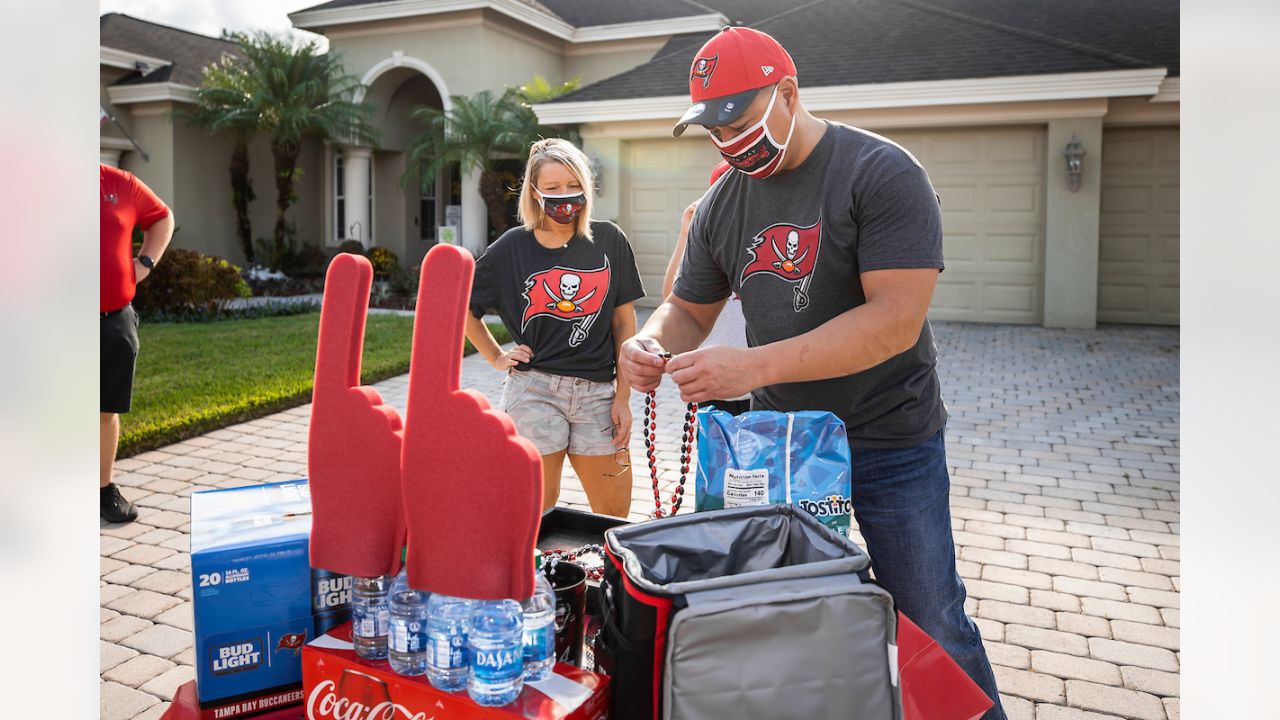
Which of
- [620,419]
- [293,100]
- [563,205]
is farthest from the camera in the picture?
[293,100]

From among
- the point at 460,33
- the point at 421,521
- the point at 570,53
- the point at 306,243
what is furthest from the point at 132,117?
the point at 421,521

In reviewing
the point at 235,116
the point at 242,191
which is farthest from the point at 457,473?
the point at 242,191

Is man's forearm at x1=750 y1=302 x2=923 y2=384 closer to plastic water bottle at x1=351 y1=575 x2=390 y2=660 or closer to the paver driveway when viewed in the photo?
plastic water bottle at x1=351 y1=575 x2=390 y2=660

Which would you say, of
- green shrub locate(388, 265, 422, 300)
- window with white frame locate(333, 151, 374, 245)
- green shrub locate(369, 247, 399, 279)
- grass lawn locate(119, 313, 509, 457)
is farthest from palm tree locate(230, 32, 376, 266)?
grass lawn locate(119, 313, 509, 457)

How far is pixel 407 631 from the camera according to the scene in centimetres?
157

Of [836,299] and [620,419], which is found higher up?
[836,299]

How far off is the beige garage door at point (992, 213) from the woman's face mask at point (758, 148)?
43.7 feet

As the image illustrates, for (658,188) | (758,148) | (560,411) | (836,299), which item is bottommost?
(560,411)

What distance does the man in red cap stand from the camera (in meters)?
2.17

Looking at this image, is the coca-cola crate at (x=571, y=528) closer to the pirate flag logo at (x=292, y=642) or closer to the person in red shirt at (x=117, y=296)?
the pirate flag logo at (x=292, y=642)

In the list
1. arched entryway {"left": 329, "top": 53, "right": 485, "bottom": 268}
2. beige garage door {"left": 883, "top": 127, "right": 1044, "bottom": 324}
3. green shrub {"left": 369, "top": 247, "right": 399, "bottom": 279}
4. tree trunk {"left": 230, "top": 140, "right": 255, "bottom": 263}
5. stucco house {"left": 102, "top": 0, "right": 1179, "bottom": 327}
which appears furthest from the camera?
arched entryway {"left": 329, "top": 53, "right": 485, "bottom": 268}

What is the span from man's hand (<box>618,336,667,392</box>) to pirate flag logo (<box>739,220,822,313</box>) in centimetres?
43

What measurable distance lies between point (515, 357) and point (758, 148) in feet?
7.24

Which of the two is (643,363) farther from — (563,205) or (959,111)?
(959,111)
